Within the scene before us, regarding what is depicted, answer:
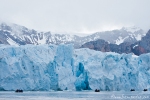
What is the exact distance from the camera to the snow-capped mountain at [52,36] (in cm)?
12206

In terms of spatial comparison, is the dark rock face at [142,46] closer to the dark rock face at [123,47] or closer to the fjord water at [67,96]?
the dark rock face at [123,47]

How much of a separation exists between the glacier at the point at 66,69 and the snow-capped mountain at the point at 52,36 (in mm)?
70550

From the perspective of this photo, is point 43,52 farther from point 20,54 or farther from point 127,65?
point 127,65

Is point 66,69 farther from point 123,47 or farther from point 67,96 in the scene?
point 123,47

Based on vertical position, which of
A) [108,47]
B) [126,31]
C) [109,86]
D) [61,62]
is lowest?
[109,86]

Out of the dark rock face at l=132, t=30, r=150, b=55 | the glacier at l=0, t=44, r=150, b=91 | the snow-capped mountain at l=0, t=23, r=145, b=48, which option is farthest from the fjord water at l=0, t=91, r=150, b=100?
the snow-capped mountain at l=0, t=23, r=145, b=48

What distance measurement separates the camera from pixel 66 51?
143 ft

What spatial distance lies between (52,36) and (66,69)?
335 ft

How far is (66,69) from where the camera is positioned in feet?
139

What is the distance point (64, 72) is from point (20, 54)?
217 inches

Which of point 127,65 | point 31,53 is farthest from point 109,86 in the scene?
point 31,53

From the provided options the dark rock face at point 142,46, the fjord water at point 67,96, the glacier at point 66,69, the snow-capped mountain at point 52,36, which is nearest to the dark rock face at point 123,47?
the dark rock face at point 142,46

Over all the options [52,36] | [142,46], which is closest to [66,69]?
[142,46]

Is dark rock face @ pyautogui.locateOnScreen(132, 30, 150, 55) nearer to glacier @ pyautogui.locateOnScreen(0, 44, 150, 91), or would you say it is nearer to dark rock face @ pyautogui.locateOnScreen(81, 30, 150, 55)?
dark rock face @ pyautogui.locateOnScreen(81, 30, 150, 55)
